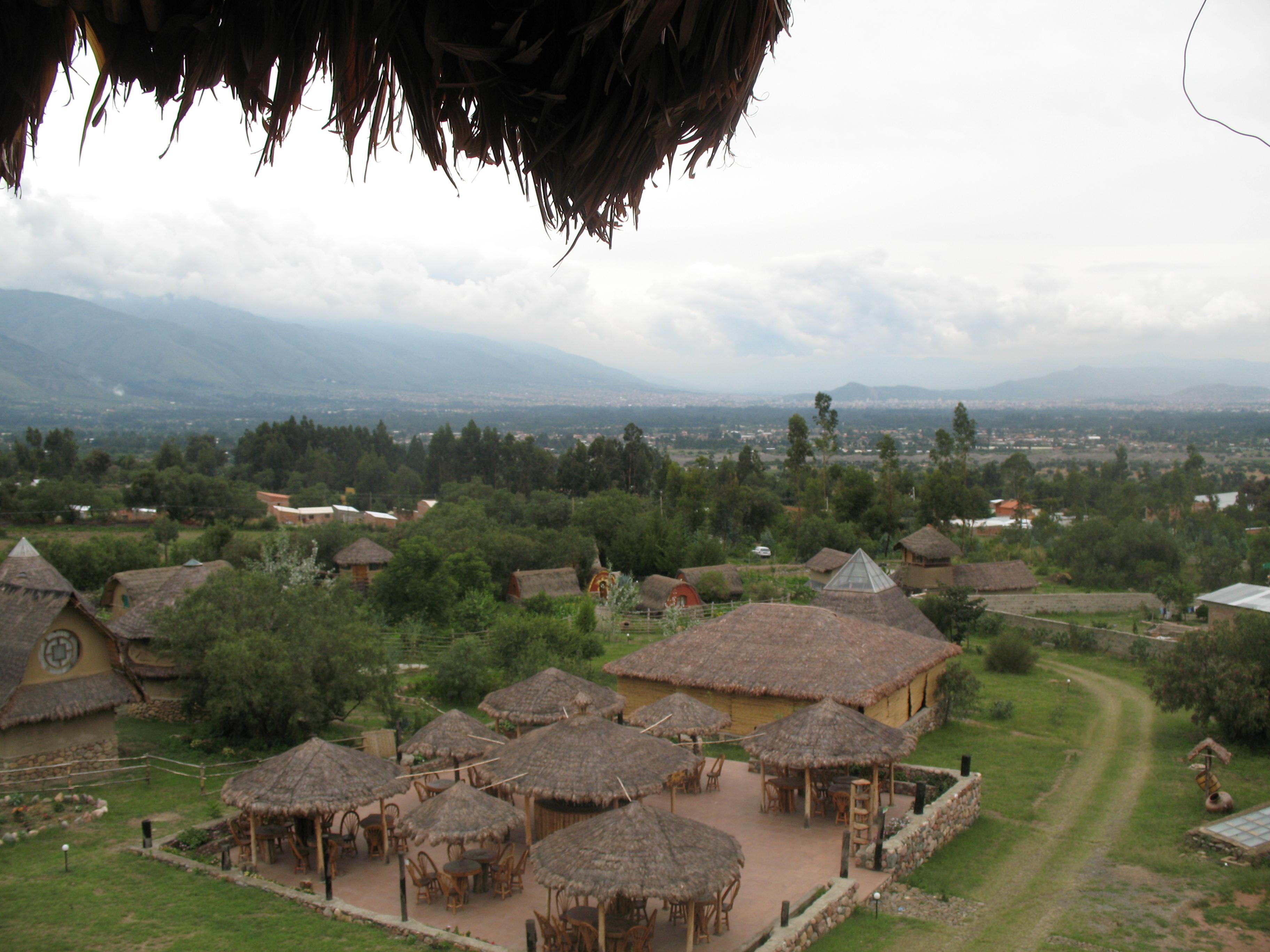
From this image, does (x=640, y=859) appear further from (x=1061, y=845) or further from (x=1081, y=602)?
(x=1081, y=602)

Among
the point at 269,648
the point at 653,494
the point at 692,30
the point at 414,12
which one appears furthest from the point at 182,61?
the point at 653,494

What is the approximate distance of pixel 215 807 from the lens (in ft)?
41.6

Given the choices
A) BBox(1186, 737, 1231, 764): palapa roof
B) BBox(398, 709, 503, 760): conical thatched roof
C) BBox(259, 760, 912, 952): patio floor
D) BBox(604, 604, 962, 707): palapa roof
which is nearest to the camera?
BBox(259, 760, 912, 952): patio floor

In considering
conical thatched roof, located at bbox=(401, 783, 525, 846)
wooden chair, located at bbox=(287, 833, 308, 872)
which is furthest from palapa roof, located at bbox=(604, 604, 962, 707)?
wooden chair, located at bbox=(287, 833, 308, 872)

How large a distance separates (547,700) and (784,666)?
5014 mm

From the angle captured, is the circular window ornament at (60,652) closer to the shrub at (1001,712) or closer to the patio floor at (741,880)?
the patio floor at (741,880)

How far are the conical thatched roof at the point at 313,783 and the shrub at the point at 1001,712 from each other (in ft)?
46.0

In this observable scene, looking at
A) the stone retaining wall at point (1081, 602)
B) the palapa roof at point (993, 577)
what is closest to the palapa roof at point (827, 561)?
the palapa roof at point (993, 577)

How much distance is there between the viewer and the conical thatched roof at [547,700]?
45.1 feet

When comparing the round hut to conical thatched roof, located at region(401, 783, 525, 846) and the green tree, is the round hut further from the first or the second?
the green tree

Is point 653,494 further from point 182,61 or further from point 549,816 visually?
point 182,61

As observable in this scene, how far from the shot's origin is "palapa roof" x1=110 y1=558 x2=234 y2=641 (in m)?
17.8

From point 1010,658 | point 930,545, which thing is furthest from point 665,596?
point 1010,658

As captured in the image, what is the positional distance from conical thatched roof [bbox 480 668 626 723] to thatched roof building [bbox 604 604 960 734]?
2.90 metres
